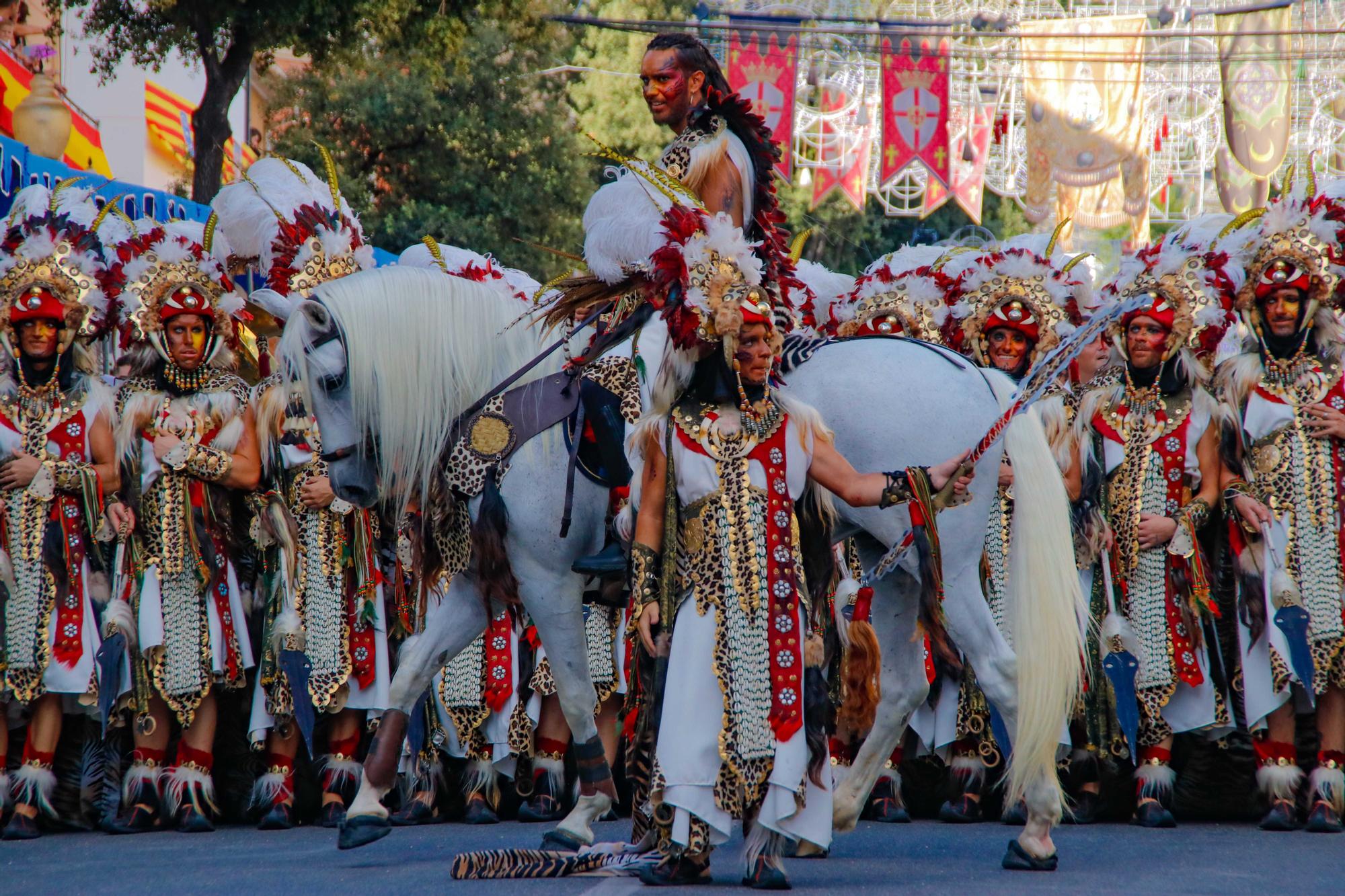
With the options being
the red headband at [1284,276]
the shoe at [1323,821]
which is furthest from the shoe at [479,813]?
the red headband at [1284,276]

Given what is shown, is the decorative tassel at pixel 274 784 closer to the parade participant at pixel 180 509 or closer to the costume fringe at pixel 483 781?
the parade participant at pixel 180 509

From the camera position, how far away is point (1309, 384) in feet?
24.3

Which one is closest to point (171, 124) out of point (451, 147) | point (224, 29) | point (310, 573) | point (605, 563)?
point (451, 147)

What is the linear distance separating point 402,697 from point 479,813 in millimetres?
1767

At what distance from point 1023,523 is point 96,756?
432 centimetres

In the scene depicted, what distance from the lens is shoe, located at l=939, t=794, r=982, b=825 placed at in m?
7.60

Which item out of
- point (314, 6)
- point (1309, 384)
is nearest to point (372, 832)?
point (1309, 384)

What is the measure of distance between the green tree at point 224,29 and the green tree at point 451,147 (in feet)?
23.0

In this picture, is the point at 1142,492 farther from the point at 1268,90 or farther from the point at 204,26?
the point at 1268,90

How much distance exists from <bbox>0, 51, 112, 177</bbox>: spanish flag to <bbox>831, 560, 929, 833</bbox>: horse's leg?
8751 mm

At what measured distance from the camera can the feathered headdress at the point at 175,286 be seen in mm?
7258

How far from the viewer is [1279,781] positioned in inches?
282

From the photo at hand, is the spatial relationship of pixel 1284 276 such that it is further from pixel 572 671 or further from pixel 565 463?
pixel 572 671

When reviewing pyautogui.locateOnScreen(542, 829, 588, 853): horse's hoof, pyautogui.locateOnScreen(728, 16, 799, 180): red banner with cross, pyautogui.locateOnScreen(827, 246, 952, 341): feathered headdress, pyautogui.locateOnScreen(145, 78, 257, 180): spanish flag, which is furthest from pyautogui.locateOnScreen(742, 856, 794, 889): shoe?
pyautogui.locateOnScreen(145, 78, 257, 180): spanish flag
